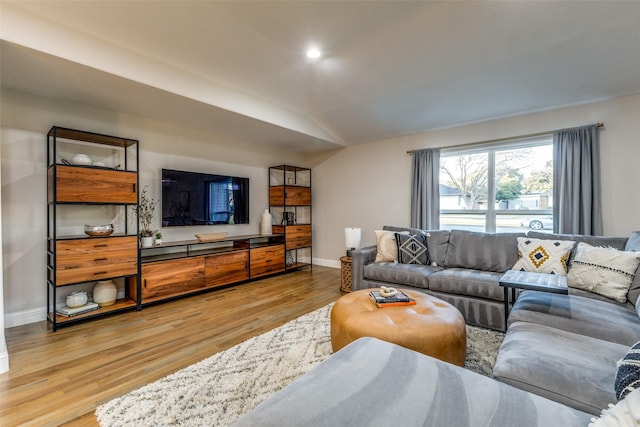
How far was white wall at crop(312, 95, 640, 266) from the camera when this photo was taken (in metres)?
3.04

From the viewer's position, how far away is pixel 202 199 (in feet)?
13.9

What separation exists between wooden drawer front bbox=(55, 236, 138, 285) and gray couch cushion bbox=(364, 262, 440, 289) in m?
2.73

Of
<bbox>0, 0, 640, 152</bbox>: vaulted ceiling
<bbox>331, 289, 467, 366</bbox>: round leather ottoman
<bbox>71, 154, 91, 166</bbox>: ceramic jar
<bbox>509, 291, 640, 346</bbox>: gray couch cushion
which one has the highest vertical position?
<bbox>0, 0, 640, 152</bbox>: vaulted ceiling

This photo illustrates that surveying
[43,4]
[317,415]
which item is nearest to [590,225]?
[317,415]

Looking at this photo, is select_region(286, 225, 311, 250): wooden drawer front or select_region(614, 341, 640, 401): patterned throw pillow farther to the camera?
select_region(286, 225, 311, 250): wooden drawer front

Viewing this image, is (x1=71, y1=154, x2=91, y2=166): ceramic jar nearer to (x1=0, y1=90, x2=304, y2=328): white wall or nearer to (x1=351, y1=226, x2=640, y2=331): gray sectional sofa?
(x1=0, y1=90, x2=304, y2=328): white wall

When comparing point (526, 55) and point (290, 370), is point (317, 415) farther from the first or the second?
point (526, 55)

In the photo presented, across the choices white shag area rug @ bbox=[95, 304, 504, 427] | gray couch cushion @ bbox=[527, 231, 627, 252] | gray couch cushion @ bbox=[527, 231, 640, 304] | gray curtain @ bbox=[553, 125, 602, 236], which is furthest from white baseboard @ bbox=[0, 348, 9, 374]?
gray curtain @ bbox=[553, 125, 602, 236]

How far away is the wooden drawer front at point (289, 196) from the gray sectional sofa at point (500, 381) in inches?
150

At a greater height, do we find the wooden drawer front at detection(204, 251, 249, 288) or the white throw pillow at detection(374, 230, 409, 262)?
the white throw pillow at detection(374, 230, 409, 262)

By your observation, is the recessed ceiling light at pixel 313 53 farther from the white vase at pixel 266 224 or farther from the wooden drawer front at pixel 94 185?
the white vase at pixel 266 224

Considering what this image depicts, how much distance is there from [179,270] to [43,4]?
2.70 metres

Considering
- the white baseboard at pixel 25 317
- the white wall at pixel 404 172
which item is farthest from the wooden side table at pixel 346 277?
the white baseboard at pixel 25 317

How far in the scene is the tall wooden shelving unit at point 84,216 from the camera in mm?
2732
